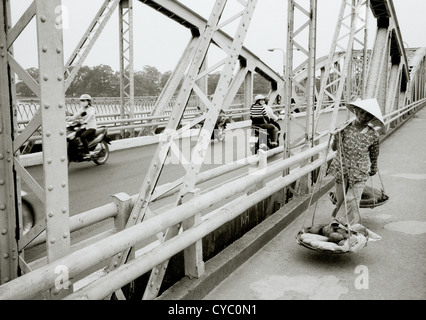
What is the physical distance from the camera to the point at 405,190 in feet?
28.3

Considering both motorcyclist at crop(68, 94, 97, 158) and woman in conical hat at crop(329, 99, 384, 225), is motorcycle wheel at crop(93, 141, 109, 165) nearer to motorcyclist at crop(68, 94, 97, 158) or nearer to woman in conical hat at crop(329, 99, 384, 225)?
motorcyclist at crop(68, 94, 97, 158)

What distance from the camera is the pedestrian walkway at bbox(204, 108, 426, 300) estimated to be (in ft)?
13.6

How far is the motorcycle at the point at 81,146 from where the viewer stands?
415 inches

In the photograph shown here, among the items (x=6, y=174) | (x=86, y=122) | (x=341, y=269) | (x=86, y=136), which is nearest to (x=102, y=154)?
(x=86, y=136)

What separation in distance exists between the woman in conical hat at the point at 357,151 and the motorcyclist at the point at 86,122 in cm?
671

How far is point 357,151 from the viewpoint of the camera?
557 cm

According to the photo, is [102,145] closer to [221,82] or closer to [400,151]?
[221,82]

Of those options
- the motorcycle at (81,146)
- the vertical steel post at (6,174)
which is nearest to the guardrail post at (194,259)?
the vertical steel post at (6,174)

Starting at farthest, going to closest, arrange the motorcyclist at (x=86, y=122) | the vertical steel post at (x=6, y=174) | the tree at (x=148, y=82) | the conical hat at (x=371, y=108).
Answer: the tree at (x=148, y=82) < the motorcyclist at (x=86, y=122) < the conical hat at (x=371, y=108) < the vertical steel post at (x=6, y=174)

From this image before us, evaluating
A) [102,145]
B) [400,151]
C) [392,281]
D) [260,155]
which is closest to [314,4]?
[260,155]

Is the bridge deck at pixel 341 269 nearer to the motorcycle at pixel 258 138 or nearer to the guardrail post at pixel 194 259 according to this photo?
the guardrail post at pixel 194 259

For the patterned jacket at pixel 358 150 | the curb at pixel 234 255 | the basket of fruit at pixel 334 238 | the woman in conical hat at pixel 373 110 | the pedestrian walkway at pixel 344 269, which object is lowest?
the pedestrian walkway at pixel 344 269

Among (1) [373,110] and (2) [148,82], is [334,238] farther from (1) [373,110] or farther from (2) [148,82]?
(2) [148,82]

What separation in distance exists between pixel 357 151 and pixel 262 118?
7293mm
